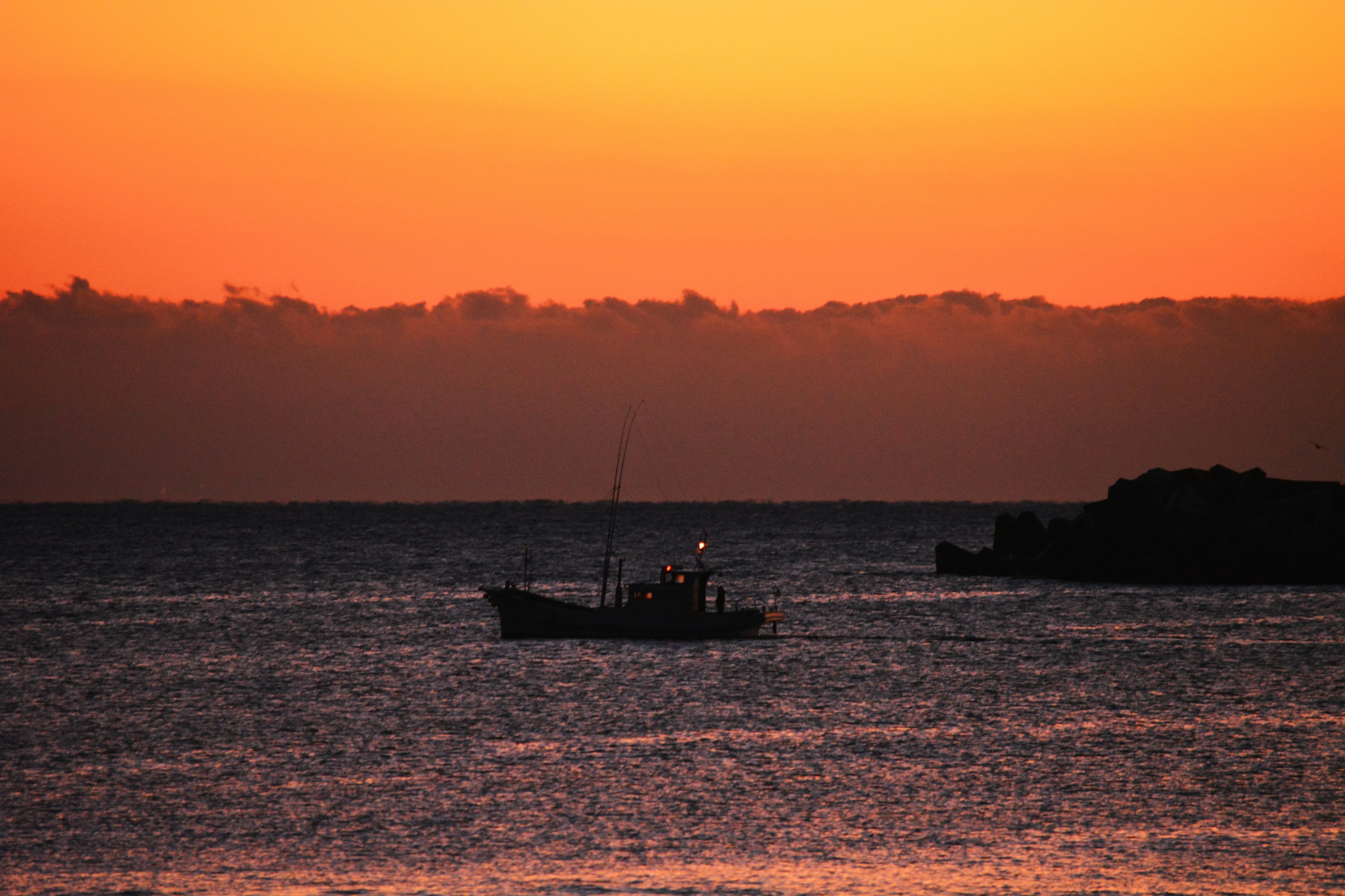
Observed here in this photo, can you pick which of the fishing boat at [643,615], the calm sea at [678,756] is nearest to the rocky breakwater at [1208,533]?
the calm sea at [678,756]

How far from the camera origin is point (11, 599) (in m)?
79.0

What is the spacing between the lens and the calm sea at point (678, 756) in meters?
20.5

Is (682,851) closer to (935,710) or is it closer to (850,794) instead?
(850,794)

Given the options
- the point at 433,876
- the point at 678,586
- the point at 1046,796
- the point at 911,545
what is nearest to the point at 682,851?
the point at 433,876

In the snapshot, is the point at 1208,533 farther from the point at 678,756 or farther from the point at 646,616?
the point at 678,756

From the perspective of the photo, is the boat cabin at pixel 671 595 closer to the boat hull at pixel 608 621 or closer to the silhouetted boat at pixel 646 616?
the silhouetted boat at pixel 646 616

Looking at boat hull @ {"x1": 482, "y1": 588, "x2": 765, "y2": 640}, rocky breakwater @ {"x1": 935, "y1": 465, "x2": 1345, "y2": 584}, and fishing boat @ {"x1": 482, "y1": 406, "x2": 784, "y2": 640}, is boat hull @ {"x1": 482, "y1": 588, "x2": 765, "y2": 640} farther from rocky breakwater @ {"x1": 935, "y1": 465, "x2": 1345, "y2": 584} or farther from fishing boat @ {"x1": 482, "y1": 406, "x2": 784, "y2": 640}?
rocky breakwater @ {"x1": 935, "y1": 465, "x2": 1345, "y2": 584}

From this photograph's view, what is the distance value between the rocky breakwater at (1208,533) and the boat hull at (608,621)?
40.1 meters

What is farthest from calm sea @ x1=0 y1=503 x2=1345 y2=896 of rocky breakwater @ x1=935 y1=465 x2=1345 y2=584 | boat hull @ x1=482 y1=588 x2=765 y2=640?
rocky breakwater @ x1=935 y1=465 x2=1345 y2=584

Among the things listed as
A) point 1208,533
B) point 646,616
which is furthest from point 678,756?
point 1208,533

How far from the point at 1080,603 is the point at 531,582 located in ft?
130

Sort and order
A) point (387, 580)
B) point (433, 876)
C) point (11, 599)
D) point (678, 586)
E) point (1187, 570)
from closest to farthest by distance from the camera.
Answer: point (433, 876)
point (678, 586)
point (11, 599)
point (1187, 570)
point (387, 580)

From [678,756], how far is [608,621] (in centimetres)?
2163

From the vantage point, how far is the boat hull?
51344mm
